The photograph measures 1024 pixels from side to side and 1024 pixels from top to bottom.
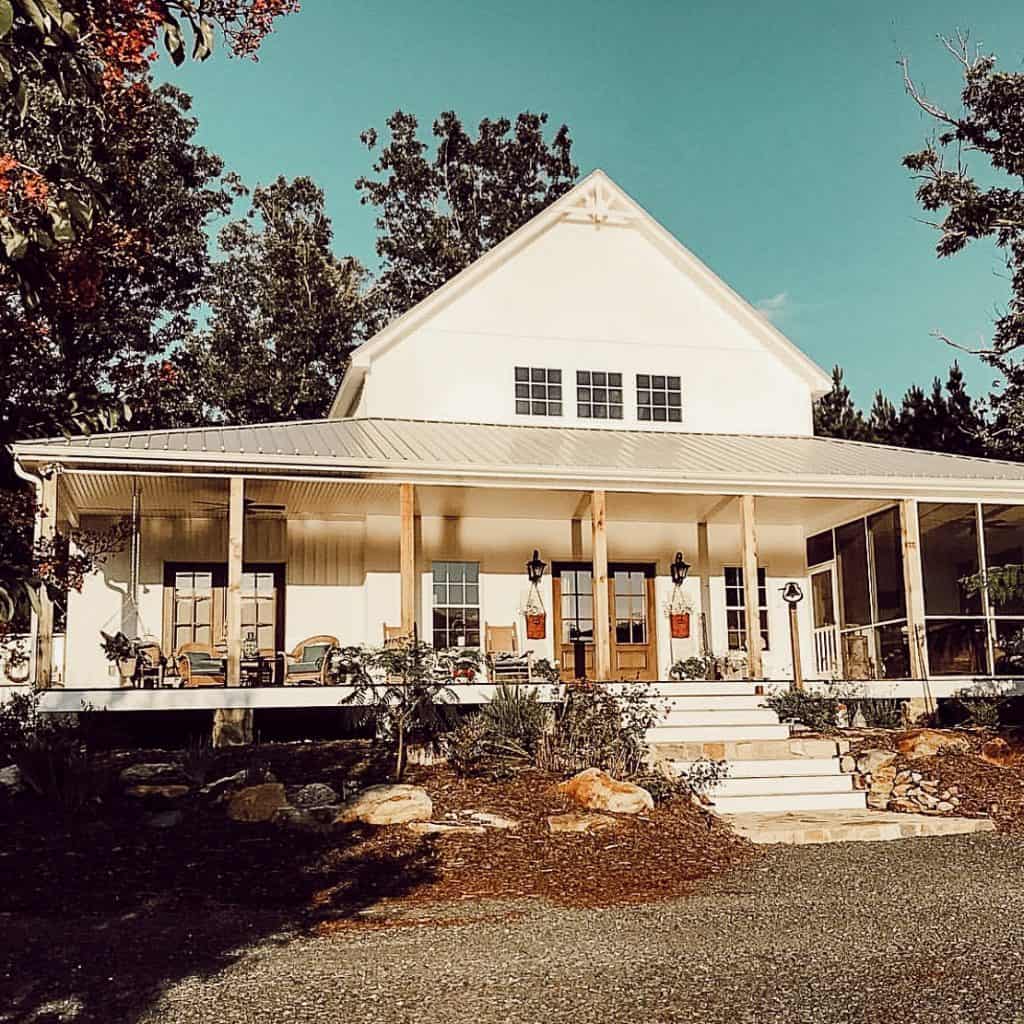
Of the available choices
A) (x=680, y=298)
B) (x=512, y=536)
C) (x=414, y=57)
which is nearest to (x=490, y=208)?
(x=414, y=57)

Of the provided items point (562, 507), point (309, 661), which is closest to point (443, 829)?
point (309, 661)

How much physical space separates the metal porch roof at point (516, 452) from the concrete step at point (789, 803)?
15.1 feet

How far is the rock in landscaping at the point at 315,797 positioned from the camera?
10438mm

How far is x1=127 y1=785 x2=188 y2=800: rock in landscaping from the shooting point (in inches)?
412

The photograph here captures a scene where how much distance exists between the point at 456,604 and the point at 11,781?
7663 mm

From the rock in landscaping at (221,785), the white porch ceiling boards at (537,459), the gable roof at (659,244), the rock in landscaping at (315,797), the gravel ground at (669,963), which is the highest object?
the gable roof at (659,244)

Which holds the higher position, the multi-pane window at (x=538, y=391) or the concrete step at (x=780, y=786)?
the multi-pane window at (x=538, y=391)

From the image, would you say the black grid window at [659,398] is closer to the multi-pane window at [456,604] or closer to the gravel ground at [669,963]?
the multi-pane window at [456,604]

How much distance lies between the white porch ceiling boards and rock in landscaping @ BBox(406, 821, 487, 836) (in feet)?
17.1

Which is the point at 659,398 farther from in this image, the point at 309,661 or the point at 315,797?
the point at 315,797

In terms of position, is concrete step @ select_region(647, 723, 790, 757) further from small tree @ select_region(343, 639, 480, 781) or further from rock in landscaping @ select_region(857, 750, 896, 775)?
small tree @ select_region(343, 639, 480, 781)

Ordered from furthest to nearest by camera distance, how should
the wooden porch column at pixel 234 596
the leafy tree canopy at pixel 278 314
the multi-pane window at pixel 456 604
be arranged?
the leafy tree canopy at pixel 278 314 → the multi-pane window at pixel 456 604 → the wooden porch column at pixel 234 596

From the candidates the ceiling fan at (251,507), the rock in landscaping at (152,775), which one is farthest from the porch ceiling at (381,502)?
the rock in landscaping at (152,775)

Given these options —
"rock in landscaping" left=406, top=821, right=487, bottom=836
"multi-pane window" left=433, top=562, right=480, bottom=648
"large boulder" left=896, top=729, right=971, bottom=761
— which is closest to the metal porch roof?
"multi-pane window" left=433, top=562, right=480, bottom=648
